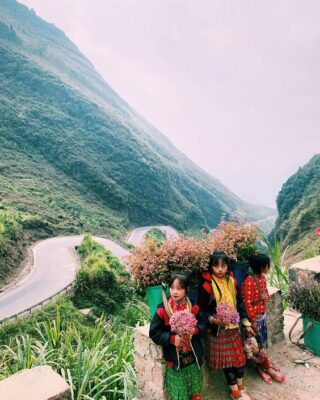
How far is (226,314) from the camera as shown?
279 cm

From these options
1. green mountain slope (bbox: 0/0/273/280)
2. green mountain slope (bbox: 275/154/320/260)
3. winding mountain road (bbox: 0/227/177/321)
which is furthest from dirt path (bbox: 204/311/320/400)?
green mountain slope (bbox: 275/154/320/260)

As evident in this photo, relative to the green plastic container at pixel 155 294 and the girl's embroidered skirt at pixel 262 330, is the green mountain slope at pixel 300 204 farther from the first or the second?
the green plastic container at pixel 155 294

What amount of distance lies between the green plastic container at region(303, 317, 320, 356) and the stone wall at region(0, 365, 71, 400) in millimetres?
2774

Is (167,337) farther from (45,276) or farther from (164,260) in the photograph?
(45,276)

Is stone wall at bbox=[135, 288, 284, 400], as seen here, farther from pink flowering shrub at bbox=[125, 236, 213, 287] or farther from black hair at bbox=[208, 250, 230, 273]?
black hair at bbox=[208, 250, 230, 273]

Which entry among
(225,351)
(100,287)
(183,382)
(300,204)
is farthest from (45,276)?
(300,204)

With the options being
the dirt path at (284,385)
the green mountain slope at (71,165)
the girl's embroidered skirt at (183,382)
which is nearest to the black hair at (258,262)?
the dirt path at (284,385)

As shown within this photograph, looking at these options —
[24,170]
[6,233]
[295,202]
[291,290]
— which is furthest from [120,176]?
[291,290]

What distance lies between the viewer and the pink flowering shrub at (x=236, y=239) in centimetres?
340

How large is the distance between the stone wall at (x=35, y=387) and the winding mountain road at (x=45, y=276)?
52.9 feet

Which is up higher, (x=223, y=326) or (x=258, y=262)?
(x=258, y=262)

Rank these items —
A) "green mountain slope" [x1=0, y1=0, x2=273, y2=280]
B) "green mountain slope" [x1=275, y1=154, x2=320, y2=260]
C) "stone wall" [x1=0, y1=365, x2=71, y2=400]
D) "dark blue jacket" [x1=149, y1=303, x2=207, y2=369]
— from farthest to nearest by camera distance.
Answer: "green mountain slope" [x1=0, y1=0, x2=273, y2=280] < "green mountain slope" [x1=275, y1=154, x2=320, y2=260] < "dark blue jacket" [x1=149, y1=303, x2=207, y2=369] < "stone wall" [x1=0, y1=365, x2=71, y2=400]

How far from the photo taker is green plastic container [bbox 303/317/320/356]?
3.79 m

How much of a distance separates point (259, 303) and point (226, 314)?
68cm
